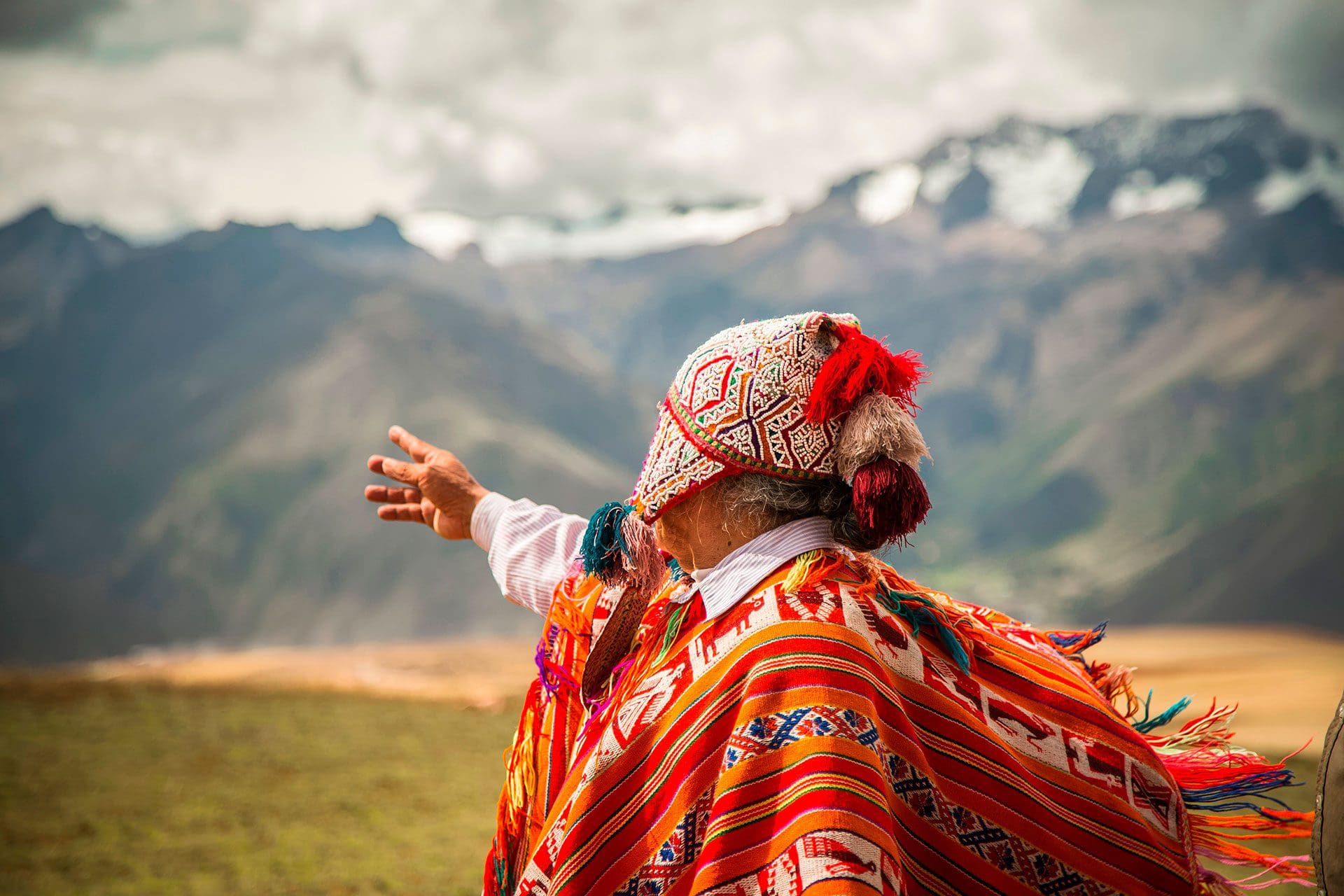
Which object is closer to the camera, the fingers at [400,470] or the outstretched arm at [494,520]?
the outstretched arm at [494,520]

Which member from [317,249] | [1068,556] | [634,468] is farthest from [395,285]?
[1068,556]

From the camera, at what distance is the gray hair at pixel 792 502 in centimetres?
115

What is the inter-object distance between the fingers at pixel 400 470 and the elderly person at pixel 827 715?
488mm

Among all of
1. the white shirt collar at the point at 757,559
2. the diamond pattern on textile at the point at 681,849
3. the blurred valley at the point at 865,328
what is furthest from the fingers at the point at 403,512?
the blurred valley at the point at 865,328

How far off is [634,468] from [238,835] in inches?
842

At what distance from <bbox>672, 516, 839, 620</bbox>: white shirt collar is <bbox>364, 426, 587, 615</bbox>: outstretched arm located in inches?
15.9

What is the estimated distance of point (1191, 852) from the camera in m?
1.19

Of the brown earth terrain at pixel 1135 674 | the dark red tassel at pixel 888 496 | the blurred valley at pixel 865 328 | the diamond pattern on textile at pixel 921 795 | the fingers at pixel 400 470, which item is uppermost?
the blurred valley at pixel 865 328

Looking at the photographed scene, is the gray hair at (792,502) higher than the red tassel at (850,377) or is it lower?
lower

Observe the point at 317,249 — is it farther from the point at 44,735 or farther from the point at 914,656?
the point at 914,656

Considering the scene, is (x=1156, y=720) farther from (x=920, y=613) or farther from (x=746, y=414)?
(x=746, y=414)

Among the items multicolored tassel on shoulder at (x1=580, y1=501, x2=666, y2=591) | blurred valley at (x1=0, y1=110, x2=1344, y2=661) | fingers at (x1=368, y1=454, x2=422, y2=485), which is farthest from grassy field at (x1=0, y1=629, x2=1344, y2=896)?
blurred valley at (x1=0, y1=110, x2=1344, y2=661)

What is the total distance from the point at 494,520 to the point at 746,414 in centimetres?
66

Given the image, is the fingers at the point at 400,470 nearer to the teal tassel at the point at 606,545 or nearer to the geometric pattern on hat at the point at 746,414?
the teal tassel at the point at 606,545
